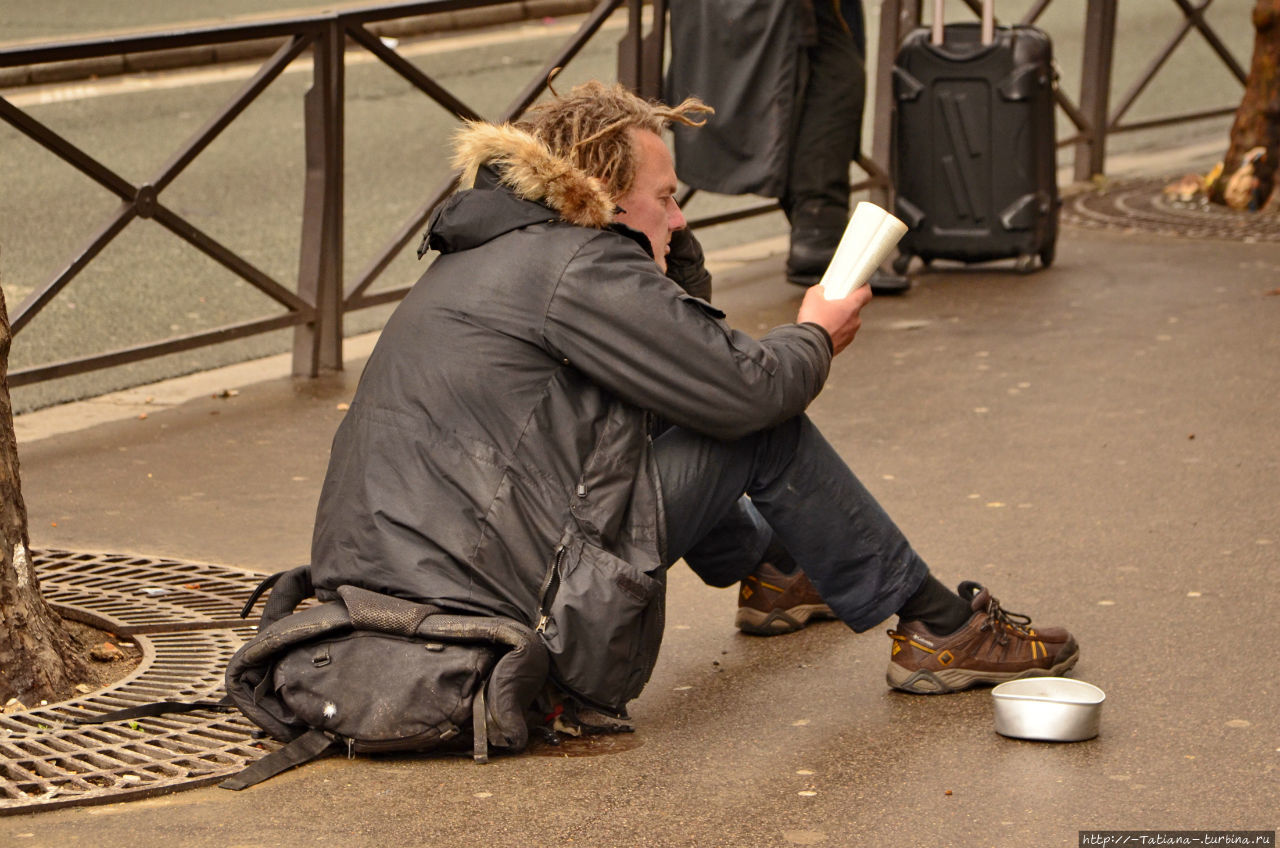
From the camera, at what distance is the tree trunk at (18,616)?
351 cm

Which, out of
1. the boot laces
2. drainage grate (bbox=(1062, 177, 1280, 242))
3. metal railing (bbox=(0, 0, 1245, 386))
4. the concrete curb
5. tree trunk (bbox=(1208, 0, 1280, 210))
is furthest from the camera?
the concrete curb

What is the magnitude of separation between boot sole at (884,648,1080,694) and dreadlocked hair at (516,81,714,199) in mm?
1103

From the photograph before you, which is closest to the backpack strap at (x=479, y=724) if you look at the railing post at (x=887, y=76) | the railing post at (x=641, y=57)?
the railing post at (x=641, y=57)

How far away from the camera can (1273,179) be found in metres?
8.80

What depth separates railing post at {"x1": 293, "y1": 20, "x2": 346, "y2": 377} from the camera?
20.2 ft

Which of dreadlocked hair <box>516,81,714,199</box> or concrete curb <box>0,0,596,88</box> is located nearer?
dreadlocked hair <box>516,81,714,199</box>

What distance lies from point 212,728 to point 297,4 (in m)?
15.3

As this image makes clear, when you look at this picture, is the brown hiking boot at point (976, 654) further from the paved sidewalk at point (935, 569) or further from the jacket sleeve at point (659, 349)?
the jacket sleeve at point (659, 349)

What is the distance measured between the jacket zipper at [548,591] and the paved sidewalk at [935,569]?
10.2 inches

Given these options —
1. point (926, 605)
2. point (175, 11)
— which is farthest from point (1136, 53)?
point (926, 605)

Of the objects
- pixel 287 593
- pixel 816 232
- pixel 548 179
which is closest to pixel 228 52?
pixel 816 232

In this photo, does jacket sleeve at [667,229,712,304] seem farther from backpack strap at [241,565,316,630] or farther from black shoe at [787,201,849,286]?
black shoe at [787,201,849,286]

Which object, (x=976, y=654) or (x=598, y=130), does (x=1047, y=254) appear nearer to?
(x=976, y=654)

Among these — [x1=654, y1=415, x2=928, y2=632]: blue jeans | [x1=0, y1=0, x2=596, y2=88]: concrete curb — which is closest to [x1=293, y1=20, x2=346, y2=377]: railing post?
[x1=654, y1=415, x2=928, y2=632]: blue jeans
